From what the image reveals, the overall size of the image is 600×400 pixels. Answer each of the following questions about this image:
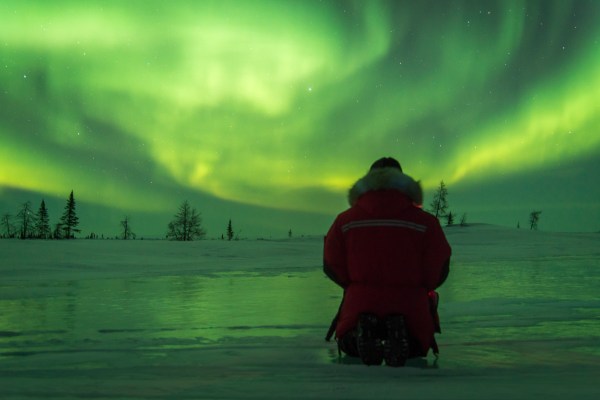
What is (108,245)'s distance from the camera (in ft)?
75.7

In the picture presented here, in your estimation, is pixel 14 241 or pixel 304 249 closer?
pixel 14 241

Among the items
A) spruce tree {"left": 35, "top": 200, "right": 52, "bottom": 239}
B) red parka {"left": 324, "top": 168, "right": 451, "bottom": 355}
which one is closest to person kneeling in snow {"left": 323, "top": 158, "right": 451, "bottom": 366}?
red parka {"left": 324, "top": 168, "right": 451, "bottom": 355}

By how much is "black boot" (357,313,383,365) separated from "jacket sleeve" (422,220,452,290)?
52cm

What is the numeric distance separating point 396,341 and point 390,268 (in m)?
0.52

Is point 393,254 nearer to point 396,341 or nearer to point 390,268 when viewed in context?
point 390,268

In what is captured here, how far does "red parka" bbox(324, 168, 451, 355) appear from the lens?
4.27 metres

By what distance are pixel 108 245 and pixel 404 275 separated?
67.7 ft

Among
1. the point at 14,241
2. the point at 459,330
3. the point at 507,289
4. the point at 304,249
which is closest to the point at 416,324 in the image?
the point at 459,330

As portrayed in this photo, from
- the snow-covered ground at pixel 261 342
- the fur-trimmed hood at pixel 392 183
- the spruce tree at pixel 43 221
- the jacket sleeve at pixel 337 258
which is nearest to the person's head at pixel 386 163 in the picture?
the fur-trimmed hood at pixel 392 183

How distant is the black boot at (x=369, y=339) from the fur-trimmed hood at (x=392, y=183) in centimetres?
95

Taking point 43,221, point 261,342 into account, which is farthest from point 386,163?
point 43,221

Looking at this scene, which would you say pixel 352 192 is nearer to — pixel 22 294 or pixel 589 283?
pixel 22 294

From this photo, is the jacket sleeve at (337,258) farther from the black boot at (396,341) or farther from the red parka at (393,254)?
the black boot at (396,341)

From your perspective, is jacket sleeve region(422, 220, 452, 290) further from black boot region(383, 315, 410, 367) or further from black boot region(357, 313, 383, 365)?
black boot region(357, 313, 383, 365)
